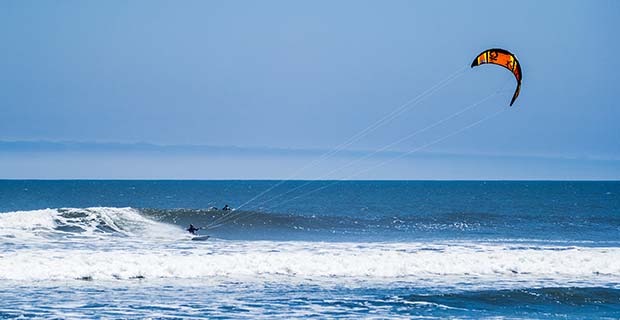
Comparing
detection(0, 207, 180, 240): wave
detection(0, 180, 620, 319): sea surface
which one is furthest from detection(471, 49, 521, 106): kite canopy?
detection(0, 207, 180, 240): wave

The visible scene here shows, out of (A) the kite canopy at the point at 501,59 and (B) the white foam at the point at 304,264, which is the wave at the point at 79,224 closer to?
(B) the white foam at the point at 304,264

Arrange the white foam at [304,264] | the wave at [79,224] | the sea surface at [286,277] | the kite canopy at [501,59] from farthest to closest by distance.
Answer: the wave at [79,224] → the kite canopy at [501,59] → the white foam at [304,264] → the sea surface at [286,277]

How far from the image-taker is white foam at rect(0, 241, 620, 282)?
1812 cm

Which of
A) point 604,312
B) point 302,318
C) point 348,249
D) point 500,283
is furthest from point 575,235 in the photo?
point 302,318

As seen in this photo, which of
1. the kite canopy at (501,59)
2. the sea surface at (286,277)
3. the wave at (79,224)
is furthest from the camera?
the wave at (79,224)

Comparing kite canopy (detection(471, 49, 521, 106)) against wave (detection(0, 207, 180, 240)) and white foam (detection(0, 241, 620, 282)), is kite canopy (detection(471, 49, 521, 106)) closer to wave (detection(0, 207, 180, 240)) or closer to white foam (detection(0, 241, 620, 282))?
white foam (detection(0, 241, 620, 282))

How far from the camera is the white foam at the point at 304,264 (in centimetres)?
1812

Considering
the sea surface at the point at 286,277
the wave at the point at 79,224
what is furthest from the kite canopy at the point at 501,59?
the wave at the point at 79,224

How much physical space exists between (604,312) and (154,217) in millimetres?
23433

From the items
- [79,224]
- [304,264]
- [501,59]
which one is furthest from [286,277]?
[79,224]

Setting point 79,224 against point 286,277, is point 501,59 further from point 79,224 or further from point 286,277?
point 79,224

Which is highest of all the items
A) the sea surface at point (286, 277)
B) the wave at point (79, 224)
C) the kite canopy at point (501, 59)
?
the kite canopy at point (501, 59)

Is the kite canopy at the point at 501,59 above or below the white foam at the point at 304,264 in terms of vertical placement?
above

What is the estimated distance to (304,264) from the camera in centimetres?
1944
